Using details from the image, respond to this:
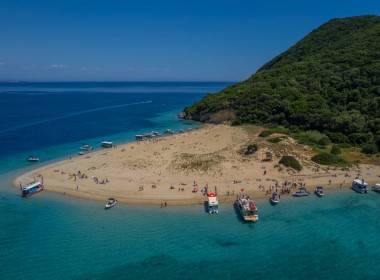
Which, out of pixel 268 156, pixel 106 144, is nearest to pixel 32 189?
pixel 106 144

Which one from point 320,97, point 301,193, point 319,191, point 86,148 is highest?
point 320,97

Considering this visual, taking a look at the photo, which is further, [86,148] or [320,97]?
[320,97]

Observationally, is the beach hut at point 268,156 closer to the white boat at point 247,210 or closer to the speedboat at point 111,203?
the white boat at point 247,210

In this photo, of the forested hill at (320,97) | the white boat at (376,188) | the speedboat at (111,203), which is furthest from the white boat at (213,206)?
the forested hill at (320,97)

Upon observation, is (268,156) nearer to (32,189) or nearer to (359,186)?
(359,186)

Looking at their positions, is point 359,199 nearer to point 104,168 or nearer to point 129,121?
point 104,168

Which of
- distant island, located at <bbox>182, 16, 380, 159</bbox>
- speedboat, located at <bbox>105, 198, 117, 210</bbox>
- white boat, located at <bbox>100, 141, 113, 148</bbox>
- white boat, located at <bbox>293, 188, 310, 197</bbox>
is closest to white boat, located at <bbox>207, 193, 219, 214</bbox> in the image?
white boat, located at <bbox>293, 188, 310, 197</bbox>

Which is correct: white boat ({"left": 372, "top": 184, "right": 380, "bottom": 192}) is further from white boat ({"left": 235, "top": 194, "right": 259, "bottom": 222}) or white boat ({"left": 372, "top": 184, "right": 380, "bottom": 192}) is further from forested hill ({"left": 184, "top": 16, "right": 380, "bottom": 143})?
forested hill ({"left": 184, "top": 16, "right": 380, "bottom": 143})

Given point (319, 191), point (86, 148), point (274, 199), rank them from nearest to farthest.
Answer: point (274, 199), point (319, 191), point (86, 148)
